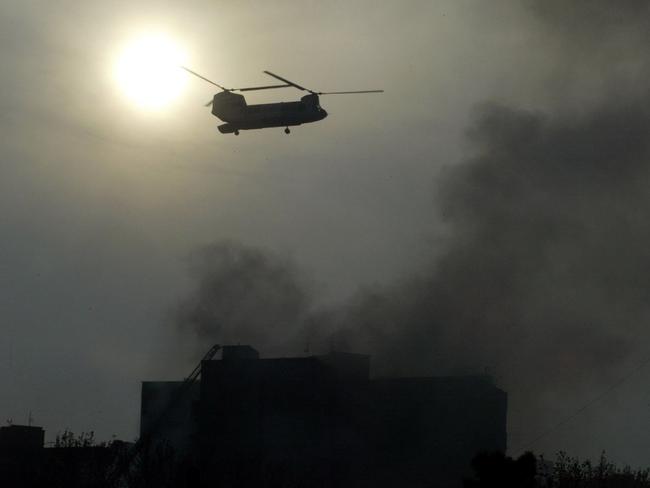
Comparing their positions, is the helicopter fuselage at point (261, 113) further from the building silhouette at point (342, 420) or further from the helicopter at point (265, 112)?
the building silhouette at point (342, 420)

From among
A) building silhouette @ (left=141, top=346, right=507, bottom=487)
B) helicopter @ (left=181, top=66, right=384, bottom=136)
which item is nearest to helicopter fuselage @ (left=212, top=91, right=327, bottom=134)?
helicopter @ (left=181, top=66, right=384, bottom=136)

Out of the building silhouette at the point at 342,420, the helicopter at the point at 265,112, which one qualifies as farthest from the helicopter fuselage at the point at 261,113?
the building silhouette at the point at 342,420

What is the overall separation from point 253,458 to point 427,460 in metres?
23.2

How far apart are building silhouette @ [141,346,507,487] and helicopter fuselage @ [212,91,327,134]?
56.4 m

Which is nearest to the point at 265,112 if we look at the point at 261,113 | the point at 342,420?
the point at 261,113

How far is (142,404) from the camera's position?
192 metres

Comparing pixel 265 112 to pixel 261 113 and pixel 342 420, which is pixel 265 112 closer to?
pixel 261 113

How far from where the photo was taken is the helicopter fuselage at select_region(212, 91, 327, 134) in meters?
116

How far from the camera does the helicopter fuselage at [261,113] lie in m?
116

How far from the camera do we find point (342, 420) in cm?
17112

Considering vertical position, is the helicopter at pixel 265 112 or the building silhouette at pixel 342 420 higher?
the helicopter at pixel 265 112

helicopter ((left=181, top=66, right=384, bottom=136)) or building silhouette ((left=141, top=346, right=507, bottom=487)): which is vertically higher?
helicopter ((left=181, top=66, right=384, bottom=136))

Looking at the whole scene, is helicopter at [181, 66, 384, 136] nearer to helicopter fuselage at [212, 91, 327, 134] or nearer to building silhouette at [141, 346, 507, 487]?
helicopter fuselage at [212, 91, 327, 134]

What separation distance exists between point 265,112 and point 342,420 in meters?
64.1
